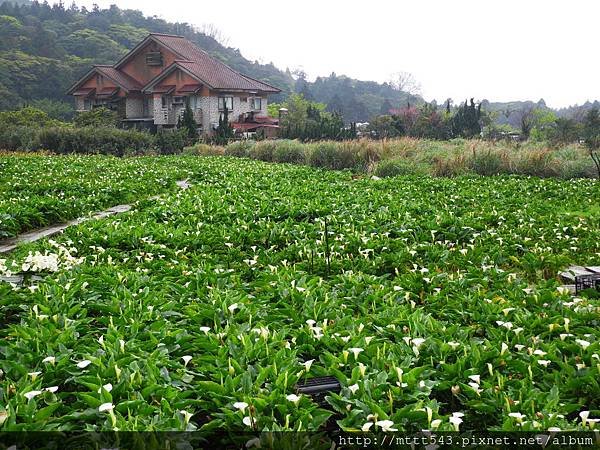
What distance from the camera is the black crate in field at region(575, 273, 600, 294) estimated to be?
4539 millimetres

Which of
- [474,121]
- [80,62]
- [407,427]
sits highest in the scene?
[80,62]

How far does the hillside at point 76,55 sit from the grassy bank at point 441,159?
104ft

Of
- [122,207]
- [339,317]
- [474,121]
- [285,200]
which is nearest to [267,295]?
[339,317]

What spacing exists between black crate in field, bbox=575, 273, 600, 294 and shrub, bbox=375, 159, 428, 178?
986 cm

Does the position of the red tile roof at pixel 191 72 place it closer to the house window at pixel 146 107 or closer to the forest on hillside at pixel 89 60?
the house window at pixel 146 107

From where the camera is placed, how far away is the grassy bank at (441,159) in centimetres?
1413

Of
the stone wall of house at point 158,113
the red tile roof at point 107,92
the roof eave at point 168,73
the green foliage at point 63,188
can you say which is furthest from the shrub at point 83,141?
the red tile roof at point 107,92

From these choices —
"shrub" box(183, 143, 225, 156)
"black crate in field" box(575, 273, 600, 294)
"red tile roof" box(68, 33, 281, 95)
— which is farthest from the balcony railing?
"black crate in field" box(575, 273, 600, 294)

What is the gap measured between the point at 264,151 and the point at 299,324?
Answer: 1781 cm

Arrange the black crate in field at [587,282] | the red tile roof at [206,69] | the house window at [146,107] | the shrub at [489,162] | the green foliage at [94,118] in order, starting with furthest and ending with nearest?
the house window at [146,107], the red tile roof at [206,69], the green foliage at [94,118], the shrub at [489,162], the black crate in field at [587,282]

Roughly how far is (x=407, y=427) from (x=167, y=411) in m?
1.04

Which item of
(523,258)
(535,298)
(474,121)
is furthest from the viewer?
(474,121)

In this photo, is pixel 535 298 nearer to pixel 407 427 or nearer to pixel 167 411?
pixel 407 427

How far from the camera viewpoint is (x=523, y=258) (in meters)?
5.36
